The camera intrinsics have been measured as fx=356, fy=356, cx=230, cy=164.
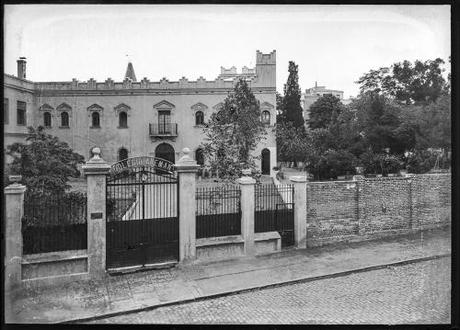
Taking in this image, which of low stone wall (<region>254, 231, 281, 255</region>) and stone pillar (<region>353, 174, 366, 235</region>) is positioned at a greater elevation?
stone pillar (<region>353, 174, 366, 235</region>)

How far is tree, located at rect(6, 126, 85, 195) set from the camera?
8914 millimetres

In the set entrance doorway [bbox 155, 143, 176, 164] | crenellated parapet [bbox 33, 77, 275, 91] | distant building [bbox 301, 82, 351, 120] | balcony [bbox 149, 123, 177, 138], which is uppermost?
distant building [bbox 301, 82, 351, 120]

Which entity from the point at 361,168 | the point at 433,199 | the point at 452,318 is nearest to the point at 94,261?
the point at 452,318

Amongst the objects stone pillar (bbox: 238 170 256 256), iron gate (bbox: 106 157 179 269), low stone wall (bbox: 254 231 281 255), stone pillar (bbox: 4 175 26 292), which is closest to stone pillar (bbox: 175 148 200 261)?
iron gate (bbox: 106 157 179 269)

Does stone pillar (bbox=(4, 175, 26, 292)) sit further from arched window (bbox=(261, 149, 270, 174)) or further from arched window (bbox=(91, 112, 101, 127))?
arched window (bbox=(91, 112, 101, 127))

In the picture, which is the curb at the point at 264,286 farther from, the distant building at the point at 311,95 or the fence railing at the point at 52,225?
the distant building at the point at 311,95

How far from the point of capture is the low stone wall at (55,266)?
7.94 m

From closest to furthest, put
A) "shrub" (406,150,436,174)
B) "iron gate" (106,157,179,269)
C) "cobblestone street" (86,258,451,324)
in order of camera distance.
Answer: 1. "cobblestone street" (86,258,451,324)
2. "iron gate" (106,157,179,269)
3. "shrub" (406,150,436,174)

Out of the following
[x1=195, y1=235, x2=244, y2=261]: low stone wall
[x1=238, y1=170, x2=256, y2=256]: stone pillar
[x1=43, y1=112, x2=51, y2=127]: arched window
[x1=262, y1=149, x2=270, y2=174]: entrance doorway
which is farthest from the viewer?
[x1=43, y1=112, x2=51, y2=127]: arched window

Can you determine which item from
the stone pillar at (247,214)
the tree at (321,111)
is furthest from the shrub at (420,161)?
the tree at (321,111)

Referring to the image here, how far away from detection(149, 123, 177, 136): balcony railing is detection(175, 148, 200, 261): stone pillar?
2028 centimetres

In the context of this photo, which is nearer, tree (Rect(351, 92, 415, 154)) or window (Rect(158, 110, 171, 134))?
tree (Rect(351, 92, 415, 154))

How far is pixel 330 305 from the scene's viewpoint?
7180mm

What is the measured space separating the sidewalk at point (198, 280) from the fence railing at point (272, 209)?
87cm
